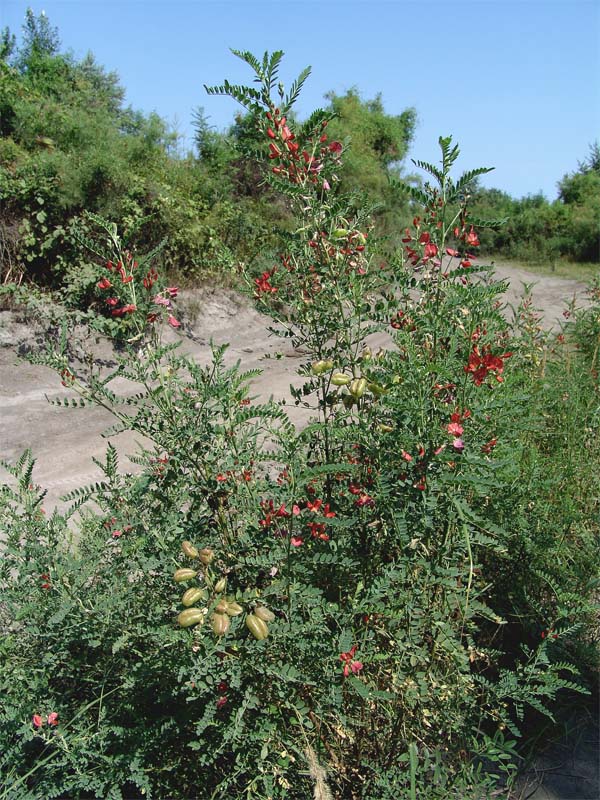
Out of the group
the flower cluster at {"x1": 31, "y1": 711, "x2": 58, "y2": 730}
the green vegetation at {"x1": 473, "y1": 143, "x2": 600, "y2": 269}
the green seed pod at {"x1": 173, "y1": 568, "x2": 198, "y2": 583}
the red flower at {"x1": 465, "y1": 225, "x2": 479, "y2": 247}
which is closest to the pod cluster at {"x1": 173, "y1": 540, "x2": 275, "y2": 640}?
the green seed pod at {"x1": 173, "y1": 568, "x2": 198, "y2": 583}

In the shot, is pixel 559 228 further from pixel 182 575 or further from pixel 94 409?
pixel 182 575

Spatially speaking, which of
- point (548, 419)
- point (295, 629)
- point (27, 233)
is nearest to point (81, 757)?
point (295, 629)

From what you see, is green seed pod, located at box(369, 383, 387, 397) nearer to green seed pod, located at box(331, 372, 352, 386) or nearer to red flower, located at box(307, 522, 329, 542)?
green seed pod, located at box(331, 372, 352, 386)

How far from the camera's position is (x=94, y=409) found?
580 cm

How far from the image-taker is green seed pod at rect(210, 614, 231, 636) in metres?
1.43

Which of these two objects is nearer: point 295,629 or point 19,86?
point 295,629

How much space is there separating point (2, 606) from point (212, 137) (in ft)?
28.8

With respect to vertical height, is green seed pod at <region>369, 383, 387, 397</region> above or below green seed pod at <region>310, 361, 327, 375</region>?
below

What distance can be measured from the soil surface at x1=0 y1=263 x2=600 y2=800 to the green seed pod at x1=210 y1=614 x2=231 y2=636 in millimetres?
849

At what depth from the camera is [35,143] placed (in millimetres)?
7406

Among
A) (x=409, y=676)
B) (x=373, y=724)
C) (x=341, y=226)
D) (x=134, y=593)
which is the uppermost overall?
(x=341, y=226)

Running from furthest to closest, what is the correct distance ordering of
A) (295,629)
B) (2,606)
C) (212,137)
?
(212,137), (2,606), (295,629)

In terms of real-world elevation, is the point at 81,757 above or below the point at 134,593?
below

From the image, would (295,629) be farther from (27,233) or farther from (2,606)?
(27,233)
